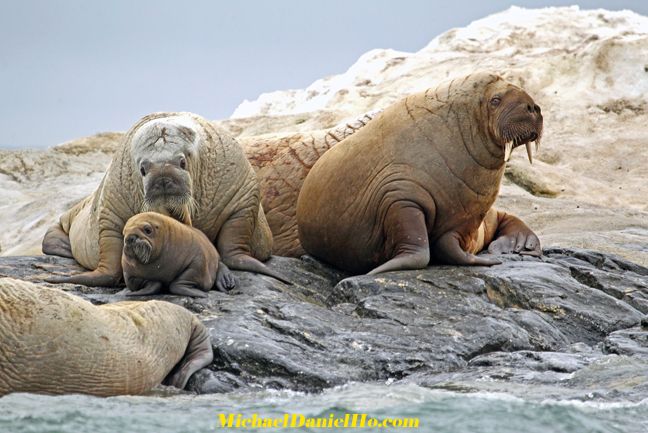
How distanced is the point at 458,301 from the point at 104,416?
3.28 m

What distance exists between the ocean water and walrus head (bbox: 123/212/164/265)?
1.73 m

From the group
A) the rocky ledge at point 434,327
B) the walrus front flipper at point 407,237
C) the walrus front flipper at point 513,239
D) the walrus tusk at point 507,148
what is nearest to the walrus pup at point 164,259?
the rocky ledge at point 434,327

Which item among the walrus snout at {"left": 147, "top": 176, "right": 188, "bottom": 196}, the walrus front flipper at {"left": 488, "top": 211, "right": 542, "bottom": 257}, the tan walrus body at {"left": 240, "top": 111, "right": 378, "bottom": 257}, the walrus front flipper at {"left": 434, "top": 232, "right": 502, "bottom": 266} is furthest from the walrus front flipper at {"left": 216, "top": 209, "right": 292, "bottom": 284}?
the walrus front flipper at {"left": 488, "top": 211, "right": 542, "bottom": 257}

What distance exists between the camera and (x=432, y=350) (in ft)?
22.5

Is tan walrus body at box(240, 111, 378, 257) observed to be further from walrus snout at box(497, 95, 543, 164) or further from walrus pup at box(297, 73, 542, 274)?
walrus snout at box(497, 95, 543, 164)

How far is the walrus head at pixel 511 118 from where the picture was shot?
345 inches

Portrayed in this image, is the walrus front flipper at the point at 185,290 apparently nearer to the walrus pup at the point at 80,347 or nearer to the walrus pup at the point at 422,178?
the walrus pup at the point at 80,347

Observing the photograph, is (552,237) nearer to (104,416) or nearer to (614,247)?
(614,247)

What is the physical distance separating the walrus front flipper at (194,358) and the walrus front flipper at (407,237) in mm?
2131

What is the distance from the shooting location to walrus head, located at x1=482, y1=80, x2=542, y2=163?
877 cm

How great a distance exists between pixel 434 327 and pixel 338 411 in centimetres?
209

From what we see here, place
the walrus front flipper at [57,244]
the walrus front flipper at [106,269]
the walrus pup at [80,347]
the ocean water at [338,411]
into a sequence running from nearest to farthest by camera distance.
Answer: the ocean water at [338,411], the walrus pup at [80,347], the walrus front flipper at [106,269], the walrus front flipper at [57,244]

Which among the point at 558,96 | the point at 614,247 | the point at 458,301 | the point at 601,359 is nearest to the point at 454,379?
the point at 601,359

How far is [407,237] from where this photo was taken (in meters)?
8.59
